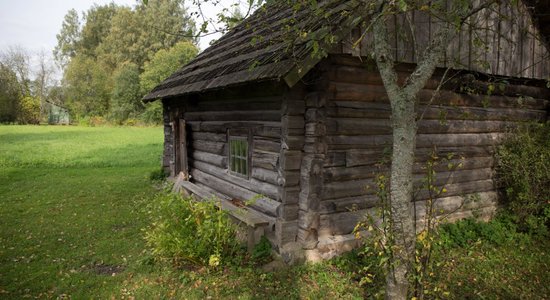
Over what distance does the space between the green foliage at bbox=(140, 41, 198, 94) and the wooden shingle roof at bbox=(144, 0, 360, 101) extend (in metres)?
32.1

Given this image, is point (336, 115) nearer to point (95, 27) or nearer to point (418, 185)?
point (418, 185)

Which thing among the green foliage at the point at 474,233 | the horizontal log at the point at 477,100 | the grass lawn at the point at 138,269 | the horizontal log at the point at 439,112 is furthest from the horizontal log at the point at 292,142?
the green foliage at the point at 474,233

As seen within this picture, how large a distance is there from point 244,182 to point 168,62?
35.9 m

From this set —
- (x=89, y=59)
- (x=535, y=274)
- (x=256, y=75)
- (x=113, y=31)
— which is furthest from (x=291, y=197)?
(x=89, y=59)

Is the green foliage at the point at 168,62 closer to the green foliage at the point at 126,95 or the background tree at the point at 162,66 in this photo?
the background tree at the point at 162,66

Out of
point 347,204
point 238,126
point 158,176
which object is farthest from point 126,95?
point 347,204

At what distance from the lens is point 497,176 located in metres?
7.66

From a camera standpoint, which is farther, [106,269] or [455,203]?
[455,203]

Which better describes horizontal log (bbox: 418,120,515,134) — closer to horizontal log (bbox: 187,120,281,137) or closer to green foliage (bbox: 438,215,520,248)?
green foliage (bbox: 438,215,520,248)

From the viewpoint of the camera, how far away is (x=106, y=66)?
50.6m

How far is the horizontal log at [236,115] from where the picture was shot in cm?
589

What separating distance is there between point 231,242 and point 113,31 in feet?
169

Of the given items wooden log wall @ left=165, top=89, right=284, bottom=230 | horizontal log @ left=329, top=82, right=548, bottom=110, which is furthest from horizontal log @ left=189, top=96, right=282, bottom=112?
horizontal log @ left=329, top=82, right=548, bottom=110

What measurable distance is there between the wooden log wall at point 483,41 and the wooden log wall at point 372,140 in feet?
1.32
